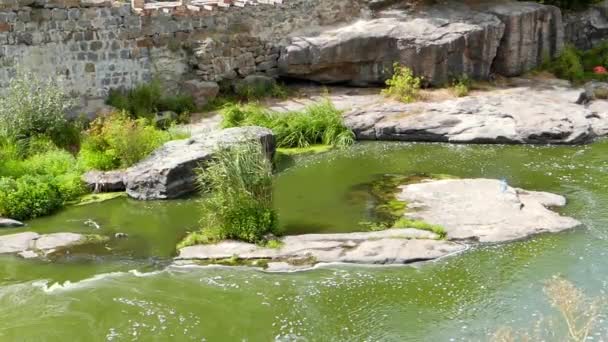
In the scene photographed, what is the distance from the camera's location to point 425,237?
11.3 meters

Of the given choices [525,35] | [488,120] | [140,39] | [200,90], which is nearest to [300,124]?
[200,90]

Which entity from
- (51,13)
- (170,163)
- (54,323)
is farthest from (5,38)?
(54,323)

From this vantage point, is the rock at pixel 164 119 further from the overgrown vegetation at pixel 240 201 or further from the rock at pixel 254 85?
the overgrown vegetation at pixel 240 201

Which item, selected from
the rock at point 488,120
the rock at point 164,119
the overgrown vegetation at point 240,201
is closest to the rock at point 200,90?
the rock at point 164,119

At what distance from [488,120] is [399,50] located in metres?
3.69

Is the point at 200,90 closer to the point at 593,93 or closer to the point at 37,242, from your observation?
the point at 37,242

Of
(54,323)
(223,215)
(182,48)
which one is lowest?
(54,323)

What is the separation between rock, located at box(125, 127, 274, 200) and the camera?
13773 mm

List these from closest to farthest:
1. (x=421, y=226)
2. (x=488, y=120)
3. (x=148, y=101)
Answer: (x=421, y=226), (x=488, y=120), (x=148, y=101)

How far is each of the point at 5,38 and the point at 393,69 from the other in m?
9.66

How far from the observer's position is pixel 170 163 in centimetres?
1387

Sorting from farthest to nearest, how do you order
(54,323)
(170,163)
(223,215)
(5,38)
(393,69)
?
(393,69) < (5,38) < (170,163) < (223,215) < (54,323)

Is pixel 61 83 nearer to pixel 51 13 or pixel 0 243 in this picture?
pixel 51 13

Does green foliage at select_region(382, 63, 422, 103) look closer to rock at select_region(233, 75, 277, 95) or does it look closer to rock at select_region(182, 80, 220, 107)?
rock at select_region(233, 75, 277, 95)
